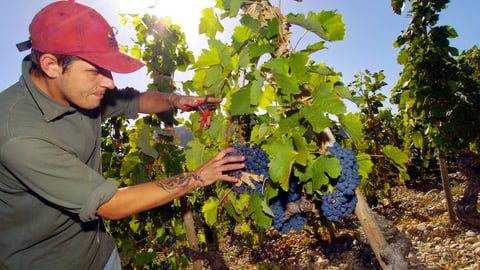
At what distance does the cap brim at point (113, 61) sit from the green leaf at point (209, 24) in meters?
0.49

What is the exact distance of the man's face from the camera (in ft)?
5.99

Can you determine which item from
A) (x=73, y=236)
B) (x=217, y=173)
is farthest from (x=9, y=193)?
(x=217, y=173)

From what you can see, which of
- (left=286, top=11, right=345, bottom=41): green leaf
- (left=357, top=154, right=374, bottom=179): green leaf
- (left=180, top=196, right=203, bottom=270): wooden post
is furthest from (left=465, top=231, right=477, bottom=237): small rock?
(left=286, top=11, right=345, bottom=41): green leaf

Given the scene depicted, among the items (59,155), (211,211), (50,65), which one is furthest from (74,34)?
(211,211)

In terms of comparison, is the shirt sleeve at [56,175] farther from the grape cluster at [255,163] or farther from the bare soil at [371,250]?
the bare soil at [371,250]

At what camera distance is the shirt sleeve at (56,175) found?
1545mm

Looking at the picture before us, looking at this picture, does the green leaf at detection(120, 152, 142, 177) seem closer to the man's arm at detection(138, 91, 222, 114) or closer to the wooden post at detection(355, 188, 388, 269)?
the man's arm at detection(138, 91, 222, 114)

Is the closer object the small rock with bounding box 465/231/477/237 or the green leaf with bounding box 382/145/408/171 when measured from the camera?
the green leaf with bounding box 382/145/408/171

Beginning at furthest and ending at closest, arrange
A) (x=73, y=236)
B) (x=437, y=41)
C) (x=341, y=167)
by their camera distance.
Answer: (x=437, y=41) < (x=73, y=236) < (x=341, y=167)

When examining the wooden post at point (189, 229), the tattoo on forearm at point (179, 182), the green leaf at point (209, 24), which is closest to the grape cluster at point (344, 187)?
the tattoo on forearm at point (179, 182)

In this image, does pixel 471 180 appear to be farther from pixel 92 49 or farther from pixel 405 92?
pixel 92 49

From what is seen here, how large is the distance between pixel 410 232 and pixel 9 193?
655 centimetres

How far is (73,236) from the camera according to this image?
2.13m

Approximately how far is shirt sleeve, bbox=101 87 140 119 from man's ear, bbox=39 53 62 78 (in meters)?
0.93
